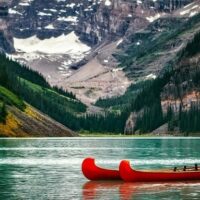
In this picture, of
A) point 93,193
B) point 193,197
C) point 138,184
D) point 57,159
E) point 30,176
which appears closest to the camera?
point 193,197

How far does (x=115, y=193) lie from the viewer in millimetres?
93688

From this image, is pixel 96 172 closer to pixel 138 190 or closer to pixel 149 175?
pixel 149 175

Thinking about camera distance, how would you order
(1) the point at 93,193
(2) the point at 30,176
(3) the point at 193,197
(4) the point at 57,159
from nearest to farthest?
(3) the point at 193,197 → (1) the point at 93,193 → (2) the point at 30,176 → (4) the point at 57,159

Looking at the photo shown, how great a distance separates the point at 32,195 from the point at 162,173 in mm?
21032

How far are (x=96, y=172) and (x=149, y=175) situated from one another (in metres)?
8.22

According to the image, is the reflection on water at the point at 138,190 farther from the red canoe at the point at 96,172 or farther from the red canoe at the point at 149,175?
the red canoe at the point at 96,172

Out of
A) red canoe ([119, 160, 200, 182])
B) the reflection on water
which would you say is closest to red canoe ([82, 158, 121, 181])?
the reflection on water

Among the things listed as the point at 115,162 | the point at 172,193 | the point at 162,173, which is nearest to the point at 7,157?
the point at 115,162

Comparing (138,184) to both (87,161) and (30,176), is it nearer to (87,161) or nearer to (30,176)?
(87,161)

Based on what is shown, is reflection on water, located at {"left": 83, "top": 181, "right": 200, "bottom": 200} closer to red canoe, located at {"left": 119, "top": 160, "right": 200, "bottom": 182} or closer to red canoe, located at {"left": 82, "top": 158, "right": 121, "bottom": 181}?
red canoe, located at {"left": 119, "top": 160, "right": 200, "bottom": 182}

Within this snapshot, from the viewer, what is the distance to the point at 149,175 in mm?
104938

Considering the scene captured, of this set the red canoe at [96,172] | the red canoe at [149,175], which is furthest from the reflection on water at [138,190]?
the red canoe at [96,172]

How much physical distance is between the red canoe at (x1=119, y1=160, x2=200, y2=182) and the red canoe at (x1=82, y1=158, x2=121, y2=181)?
320cm

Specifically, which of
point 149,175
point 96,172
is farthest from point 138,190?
point 96,172
